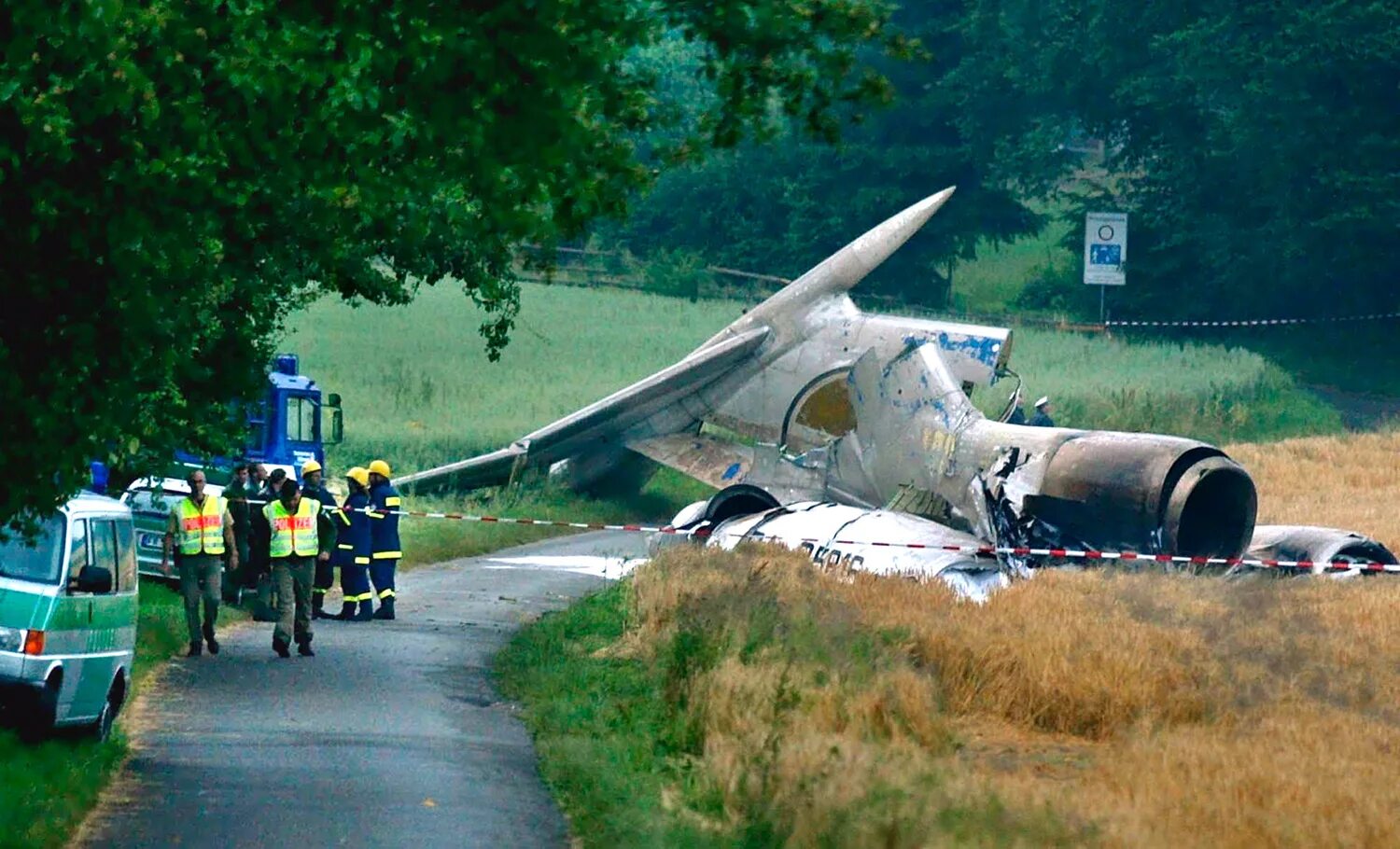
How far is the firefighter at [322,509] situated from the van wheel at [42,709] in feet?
21.8

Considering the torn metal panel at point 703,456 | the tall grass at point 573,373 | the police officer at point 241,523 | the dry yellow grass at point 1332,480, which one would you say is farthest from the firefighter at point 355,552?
the tall grass at point 573,373

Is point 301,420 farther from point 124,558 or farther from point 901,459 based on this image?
point 124,558

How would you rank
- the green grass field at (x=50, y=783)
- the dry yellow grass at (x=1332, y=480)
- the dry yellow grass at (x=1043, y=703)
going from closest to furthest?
the dry yellow grass at (x=1043, y=703) < the green grass field at (x=50, y=783) < the dry yellow grass at (x=1332, y=480)

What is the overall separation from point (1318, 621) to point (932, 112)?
6148 cm

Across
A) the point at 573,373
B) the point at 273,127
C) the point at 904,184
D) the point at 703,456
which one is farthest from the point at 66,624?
the point at 904,184

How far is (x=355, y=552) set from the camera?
2288cm

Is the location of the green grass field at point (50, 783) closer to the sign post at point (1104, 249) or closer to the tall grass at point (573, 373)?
the tall grass at point (573, 373)

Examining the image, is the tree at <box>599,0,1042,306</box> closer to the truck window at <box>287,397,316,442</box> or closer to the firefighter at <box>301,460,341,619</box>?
the truck window at <box>287,397,316,442</box>

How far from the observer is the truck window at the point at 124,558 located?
49.3 feet

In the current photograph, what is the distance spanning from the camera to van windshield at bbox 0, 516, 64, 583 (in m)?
13.9

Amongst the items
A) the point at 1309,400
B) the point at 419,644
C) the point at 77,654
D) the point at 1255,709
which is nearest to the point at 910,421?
the point at 419,644

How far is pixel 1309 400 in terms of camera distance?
5469 cm

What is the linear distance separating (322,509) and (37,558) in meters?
6.70

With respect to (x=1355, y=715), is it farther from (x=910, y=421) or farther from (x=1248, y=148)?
(x=1248, y=148)
